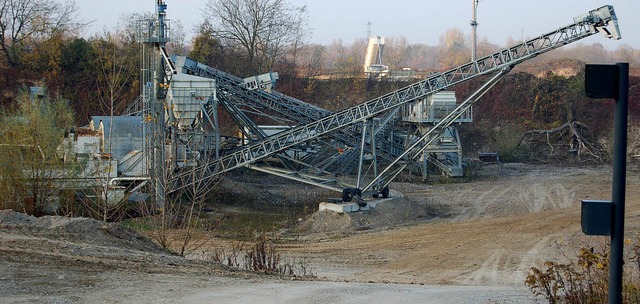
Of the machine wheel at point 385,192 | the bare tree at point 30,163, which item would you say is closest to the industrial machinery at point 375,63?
the machine wheel at point 385,192

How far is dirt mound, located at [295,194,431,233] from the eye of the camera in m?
26.2

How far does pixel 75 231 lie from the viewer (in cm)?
1634

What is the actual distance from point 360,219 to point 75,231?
12.1 m

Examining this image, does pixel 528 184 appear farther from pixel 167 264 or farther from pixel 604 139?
pixel 167 264

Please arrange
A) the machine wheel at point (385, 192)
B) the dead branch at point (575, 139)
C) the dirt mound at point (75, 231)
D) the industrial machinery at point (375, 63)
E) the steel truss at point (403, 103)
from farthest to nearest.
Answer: the industrial machinery at point (375, 63) < the dead branch at point (575, 139) < the machine wheel at point (385, 192) < the steel truss at point (403, 103) < the dirt mound at point (75, 231)

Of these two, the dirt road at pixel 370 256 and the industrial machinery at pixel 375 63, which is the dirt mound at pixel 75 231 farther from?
the industrial machinery at pixel 375 63

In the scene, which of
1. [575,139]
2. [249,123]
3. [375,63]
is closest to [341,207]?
[249,123]

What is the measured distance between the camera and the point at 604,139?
49.6 m

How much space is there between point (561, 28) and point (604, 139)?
2622 centimetres

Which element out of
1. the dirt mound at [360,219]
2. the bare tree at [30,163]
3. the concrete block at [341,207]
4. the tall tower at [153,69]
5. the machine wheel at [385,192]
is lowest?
the dirt mound at [360,219]

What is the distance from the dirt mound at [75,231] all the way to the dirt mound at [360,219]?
9617 millimetres

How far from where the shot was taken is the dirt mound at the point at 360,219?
86.1 ft

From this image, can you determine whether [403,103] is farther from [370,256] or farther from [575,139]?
[575,139]

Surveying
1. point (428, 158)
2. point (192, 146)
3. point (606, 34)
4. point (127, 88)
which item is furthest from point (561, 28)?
point (127, 88)
